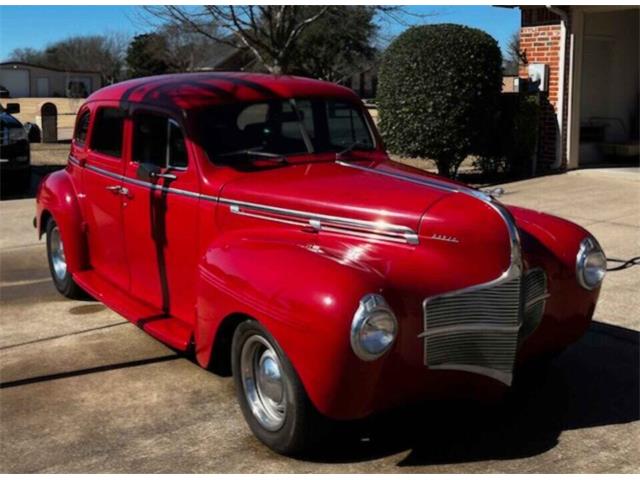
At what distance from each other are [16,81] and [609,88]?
6310cm

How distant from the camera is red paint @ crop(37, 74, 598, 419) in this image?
3.35 m

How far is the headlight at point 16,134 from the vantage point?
13.6 m

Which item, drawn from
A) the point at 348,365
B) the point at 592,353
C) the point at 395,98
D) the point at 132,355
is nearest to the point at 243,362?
the point at 348,365

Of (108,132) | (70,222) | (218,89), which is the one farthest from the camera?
(70,222)

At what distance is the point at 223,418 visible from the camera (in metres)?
4.16

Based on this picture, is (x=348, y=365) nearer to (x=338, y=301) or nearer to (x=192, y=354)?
(x=338, y=301)

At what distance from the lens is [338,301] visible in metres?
3.26

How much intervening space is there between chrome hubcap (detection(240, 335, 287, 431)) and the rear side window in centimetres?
227

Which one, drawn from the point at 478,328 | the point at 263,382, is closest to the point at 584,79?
the point at 478,328

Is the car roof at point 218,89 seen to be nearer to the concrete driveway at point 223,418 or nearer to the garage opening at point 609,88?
the concrete driveway at point 223,418

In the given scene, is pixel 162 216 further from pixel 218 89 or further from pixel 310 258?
pixel 310 258

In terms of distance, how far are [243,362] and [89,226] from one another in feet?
8.59

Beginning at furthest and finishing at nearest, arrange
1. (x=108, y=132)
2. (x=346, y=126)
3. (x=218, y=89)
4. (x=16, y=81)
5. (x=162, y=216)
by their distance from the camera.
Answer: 1. (x=16, y=81)
2. (x=108, y=132)
3. (x=346, y=126)
4. (x=218, y=89)
5. (x=162, y=216)

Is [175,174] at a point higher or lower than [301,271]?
higher
